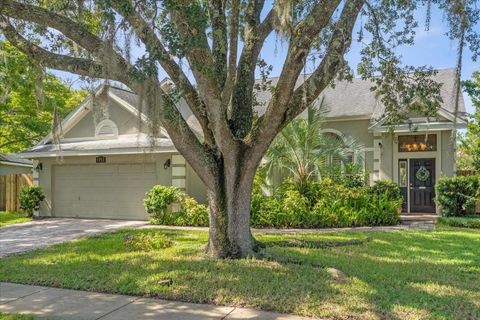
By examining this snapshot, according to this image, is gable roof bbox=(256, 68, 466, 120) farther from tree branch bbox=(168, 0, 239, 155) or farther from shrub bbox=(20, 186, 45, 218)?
shrub bbox=(20, 186, 45, 218)

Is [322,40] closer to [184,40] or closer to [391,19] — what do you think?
[391,19]

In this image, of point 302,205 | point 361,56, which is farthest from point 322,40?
point 302,205

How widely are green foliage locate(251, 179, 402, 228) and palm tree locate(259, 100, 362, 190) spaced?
0.44 m

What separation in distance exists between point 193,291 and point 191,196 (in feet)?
29.8

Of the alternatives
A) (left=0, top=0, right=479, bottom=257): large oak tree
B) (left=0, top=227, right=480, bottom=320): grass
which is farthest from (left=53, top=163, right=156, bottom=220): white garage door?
(left=0, top=0, right=479, bottom=257): large oak tree

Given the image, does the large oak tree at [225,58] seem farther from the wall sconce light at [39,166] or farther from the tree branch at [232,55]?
the wall sconce light at [39,166]

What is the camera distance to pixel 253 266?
631 centimetres

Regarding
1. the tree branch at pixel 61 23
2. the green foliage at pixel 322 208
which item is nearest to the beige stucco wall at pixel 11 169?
the green foliage at pixel 322 208

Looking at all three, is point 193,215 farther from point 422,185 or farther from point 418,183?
point 422,185

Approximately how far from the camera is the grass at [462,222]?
38.3ft

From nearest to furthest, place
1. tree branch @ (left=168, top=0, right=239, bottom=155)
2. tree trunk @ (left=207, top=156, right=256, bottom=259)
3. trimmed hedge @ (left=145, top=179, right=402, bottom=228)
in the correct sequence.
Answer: tree branch @ (left=168, top=0, right=239, bottom=155) < tree trunk @ (left=207, top=156, right=256, bottom=259) < trimmed hedge @ (left=145, top=179, right=402, bottom=228)

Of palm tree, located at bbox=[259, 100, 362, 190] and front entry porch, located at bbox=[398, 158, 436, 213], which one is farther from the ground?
palm tree, located at bbox=[259, 100, 362, 190]

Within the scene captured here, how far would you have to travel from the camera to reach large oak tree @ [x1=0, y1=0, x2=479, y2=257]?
527 centimetres

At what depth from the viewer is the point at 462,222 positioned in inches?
467
